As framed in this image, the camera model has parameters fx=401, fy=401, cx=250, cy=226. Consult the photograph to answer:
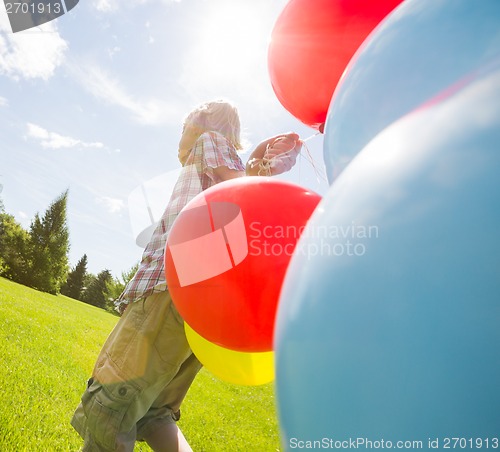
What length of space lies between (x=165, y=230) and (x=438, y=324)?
1.47m

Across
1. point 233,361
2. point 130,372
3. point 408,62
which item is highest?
point 408,62

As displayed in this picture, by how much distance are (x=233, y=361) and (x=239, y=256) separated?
0.55 metres

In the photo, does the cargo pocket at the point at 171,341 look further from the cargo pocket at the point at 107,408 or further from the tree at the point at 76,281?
the tree at the point at 76,281

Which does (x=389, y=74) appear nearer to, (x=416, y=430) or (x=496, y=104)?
(x=496, y=104)

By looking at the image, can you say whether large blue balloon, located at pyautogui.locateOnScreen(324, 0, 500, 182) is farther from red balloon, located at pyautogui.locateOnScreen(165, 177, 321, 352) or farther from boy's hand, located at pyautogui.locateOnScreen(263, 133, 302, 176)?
boy's hand, located at pyautogui.locateOnScreen(263, 133, 302, 176)

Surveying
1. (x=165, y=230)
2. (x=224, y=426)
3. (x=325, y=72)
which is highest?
(x=325, y=72)

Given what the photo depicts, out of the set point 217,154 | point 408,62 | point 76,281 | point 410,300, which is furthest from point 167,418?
point 76,281

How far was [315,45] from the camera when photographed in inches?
56.5

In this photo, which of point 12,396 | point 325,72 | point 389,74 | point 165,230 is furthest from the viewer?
point 12,396

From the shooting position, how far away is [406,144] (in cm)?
66

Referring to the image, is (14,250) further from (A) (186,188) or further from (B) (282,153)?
(B) (282,153)

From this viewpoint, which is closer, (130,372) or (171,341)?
(130,372)

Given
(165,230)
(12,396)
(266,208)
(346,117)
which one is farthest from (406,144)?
(12,396)

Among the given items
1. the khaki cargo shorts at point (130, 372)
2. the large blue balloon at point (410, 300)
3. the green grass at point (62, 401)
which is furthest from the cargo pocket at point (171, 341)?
the green grass at point (62, 401)
